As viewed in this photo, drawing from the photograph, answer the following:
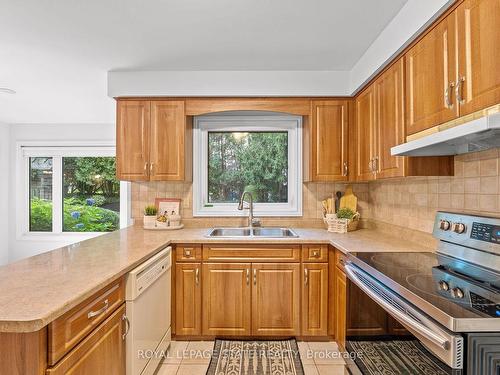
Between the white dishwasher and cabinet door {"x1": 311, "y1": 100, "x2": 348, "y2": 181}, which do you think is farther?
cabinet door {"x1": 311, "y1": 100, "x2": 348, "y2": 181}

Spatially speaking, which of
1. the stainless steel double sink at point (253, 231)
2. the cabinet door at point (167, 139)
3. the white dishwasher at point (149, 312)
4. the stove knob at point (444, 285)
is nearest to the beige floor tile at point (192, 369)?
the white dishwasher at point (149, 312)

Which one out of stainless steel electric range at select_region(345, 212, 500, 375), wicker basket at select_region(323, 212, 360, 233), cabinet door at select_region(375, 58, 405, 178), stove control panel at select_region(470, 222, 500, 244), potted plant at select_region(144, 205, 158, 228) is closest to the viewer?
stainless steel electric range at select_region(345, 212, 500, 375)

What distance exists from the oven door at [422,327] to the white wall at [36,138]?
462 centimetres

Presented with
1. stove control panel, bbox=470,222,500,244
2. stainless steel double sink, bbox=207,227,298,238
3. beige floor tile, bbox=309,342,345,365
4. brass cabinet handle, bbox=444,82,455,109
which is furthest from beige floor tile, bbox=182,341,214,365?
brass cabinet handle, bbox=444,82,455,109

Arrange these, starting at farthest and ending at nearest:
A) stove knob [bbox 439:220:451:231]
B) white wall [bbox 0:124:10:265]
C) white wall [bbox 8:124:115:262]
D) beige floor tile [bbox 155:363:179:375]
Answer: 1. white wall [bbox 8:124:115:262]
2. white wall [bbox 0:124:10:265]
3. beige floor tile [bbox 155:363:179:375]
4. stove knob [bbox 439:220:451:231]

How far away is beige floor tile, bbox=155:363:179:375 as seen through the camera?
209cm

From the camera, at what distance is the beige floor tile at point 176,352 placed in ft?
7.36

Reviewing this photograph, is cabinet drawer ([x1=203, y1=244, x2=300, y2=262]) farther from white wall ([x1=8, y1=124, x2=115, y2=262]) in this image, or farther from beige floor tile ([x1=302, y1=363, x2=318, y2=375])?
white wall ([x1=8, y1=124, x2=115, y2=262])

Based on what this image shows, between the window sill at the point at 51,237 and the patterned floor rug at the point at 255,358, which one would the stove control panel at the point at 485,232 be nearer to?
the patterned floor rug at the point at 255,358

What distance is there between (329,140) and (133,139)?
1759 millimetres

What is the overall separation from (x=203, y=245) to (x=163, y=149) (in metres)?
0.96

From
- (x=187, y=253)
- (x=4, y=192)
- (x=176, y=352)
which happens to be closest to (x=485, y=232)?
(x=187, y=253)

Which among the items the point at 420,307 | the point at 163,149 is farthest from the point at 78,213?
the point at 420,307

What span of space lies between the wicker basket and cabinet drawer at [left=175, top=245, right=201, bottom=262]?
46.8 inches
